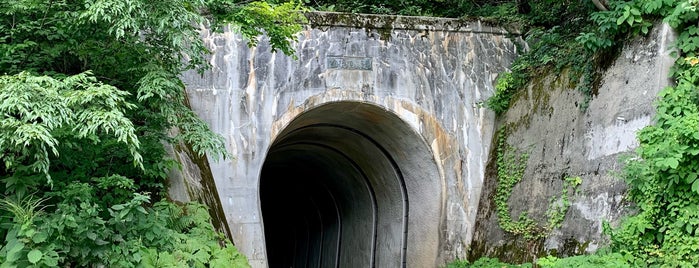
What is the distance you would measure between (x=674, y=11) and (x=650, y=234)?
2.29m

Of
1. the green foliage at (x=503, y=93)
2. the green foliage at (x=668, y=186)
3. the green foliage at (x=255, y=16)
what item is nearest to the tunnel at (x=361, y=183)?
the green foliage at (x=503, y=93)

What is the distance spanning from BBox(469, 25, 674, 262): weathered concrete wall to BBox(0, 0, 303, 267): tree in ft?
12.1

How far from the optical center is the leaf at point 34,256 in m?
5.31

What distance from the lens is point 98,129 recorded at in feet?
21.3

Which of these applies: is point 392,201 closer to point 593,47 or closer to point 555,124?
point 555,124

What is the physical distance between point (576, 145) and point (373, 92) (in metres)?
2.93

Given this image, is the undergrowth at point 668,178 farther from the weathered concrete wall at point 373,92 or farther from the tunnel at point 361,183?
the tunnel at point 361,183

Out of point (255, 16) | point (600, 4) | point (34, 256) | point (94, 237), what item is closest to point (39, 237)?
point (34, 256)

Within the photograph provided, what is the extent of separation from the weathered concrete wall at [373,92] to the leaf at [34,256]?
392 cm

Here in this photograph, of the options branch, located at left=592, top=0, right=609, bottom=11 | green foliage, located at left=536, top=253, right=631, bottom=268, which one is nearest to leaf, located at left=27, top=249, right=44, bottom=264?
green foliage, located at left=536, top=253, right=631, bottom=268

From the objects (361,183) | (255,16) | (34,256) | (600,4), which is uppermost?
(600,4)

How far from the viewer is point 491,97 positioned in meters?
10.4

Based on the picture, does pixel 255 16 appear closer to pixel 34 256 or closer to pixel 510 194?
pixel 34 256

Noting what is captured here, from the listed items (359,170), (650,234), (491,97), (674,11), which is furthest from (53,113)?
(359,170)
